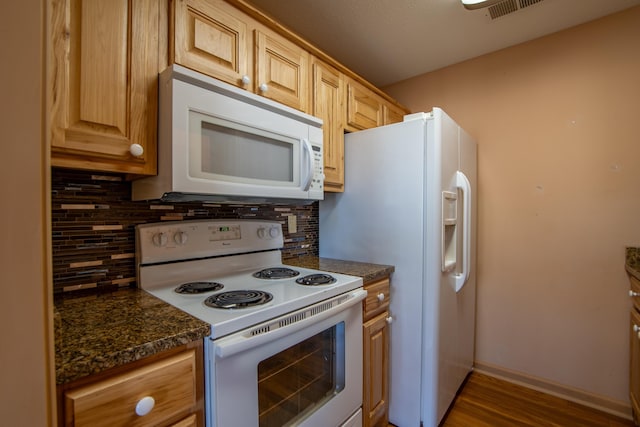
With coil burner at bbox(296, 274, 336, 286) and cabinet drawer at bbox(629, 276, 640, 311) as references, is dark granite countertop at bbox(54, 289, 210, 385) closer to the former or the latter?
coil burner at bbox(296, 274, 336, 286)

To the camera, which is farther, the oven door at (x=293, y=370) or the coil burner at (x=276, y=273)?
the coil burner at (x=276, y=273)

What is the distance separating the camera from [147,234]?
1210 millimetres

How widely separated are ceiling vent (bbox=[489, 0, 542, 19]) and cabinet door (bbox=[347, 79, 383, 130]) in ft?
2.61

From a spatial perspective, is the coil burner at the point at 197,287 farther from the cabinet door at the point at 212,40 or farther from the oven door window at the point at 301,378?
the cabinet door at the point at 212,40

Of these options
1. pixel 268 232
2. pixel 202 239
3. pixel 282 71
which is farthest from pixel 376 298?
pixel 282 71

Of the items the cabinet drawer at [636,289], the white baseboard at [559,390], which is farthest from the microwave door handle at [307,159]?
the white baseboard at [559,390]

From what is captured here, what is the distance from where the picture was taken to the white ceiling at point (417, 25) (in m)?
1.67

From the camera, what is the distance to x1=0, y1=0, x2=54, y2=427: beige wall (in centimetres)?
38

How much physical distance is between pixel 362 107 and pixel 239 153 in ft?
3.54

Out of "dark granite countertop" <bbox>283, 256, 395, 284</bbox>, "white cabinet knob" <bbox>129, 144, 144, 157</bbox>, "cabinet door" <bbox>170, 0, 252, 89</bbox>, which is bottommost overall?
"dark granite countertop" <bbox>283, 256, 395, 284</bbox>

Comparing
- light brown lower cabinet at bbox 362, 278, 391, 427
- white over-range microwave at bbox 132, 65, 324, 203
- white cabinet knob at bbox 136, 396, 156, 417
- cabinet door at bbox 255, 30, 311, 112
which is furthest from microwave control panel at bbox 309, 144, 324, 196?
white cabinet knob at bbox 136, 396, 156, 417

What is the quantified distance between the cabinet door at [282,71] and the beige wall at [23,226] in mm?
964

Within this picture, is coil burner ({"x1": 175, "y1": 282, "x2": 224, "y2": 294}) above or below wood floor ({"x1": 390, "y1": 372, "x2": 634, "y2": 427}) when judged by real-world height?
above

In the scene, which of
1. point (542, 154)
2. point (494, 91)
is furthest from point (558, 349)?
point (494, 91)
